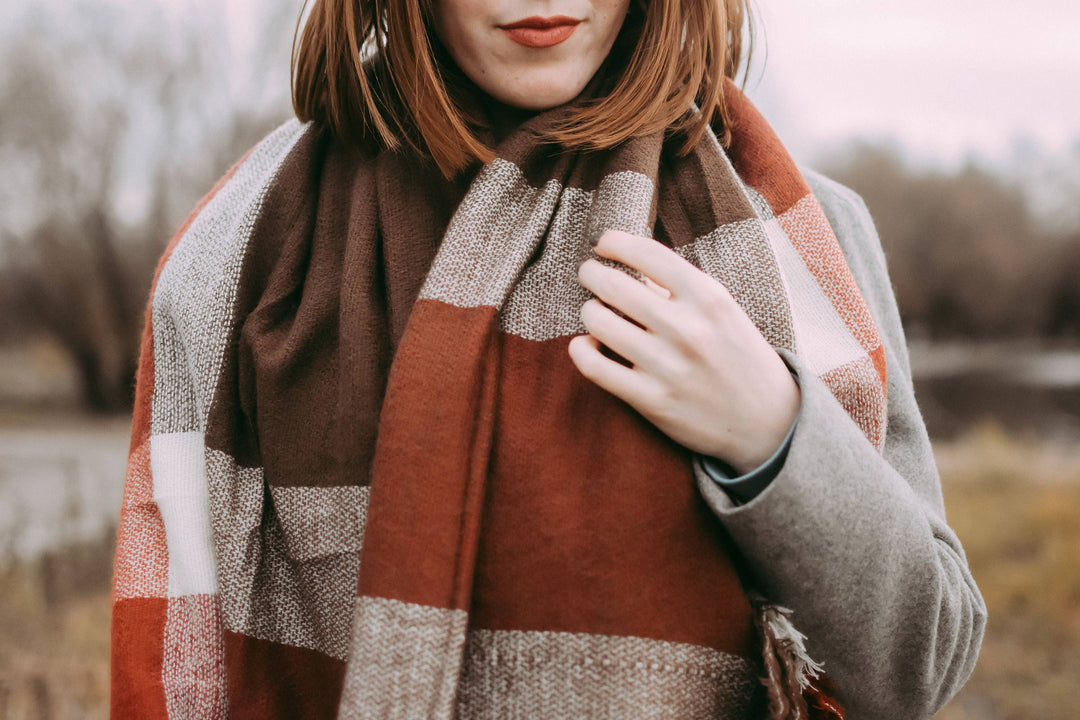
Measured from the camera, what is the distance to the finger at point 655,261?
878 mm

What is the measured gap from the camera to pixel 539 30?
1025 millimetres

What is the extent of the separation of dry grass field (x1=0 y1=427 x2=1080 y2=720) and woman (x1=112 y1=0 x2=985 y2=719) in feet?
7.80

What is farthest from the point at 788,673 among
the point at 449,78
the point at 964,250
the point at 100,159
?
the point at 964,250

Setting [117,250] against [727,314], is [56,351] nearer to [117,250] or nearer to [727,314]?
[117,250]

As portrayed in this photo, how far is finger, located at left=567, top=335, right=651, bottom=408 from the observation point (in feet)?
2.83

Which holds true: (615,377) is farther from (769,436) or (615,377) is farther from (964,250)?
(964,250)

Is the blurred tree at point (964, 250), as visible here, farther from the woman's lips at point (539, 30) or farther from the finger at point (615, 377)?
the finger at point (615, 377)

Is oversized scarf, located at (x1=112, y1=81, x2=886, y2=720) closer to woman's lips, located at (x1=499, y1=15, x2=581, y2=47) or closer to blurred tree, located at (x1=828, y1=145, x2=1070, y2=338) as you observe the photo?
woman's lips, located at (x1=499, y1=15, x2=581, y2=47)

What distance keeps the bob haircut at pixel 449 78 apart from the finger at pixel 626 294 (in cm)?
23

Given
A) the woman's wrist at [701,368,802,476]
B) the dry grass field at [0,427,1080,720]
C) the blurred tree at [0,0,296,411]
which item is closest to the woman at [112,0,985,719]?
the woman's wrist at [701,368,802,476]

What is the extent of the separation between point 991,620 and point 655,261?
4515mm

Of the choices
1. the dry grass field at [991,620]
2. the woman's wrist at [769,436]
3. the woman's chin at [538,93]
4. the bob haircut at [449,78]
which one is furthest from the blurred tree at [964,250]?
the woman's wrist at [769,436]

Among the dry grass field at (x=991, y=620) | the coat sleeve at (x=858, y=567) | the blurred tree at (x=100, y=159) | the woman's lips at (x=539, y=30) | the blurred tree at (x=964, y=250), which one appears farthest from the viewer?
the blurred tree at (x=964, y=250)

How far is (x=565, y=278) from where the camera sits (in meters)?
1.01
